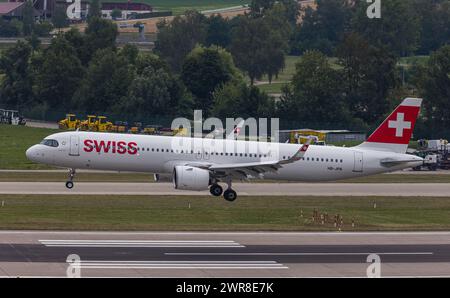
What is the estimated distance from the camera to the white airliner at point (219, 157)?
192 feet

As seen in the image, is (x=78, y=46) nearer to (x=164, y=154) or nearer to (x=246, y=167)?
(x=164, y=154)

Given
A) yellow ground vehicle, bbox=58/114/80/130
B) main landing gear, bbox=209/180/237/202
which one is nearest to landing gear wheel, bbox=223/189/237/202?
main landing gear, bbox=209/180/237/202

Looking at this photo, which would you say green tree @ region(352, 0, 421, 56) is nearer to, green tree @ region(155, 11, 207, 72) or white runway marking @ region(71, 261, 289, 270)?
green tree @ region(155, 11, 207, 72)

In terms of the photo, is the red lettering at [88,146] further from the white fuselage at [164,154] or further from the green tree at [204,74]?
the green tree at [204,74]

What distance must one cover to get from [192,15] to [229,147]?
13856cm

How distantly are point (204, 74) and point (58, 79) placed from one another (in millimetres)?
18825

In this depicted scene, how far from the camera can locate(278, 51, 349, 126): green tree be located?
119750mm

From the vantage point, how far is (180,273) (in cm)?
3481

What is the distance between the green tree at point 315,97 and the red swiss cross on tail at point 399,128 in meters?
55.6

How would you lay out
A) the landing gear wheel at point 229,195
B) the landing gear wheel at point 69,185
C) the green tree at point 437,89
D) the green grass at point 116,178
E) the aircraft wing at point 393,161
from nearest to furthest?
the landing gear wheel at point 229,195 < the landing gear wheel at point 69,185 < the aircraft wing at point 393,161 < the green grass at point 116,178 < the green tree at point 437,89

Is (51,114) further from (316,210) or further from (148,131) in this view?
(316,210)

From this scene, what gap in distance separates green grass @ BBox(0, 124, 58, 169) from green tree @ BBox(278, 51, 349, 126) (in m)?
28.7

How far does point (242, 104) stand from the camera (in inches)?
4766

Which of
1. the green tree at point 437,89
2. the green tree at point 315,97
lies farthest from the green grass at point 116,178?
the green tree at point 315,97
